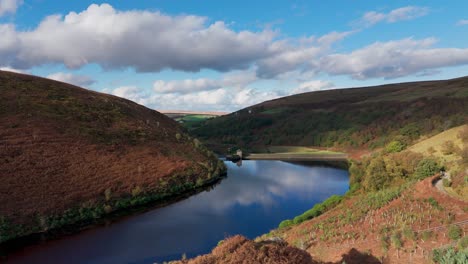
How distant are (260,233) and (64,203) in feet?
85.1

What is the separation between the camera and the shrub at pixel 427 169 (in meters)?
36.0

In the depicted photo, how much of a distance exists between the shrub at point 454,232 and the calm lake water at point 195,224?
70.3 feet

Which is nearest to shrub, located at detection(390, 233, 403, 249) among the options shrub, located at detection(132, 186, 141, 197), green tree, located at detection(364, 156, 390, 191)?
green tree, located at detection(364, 156, 390, 191)

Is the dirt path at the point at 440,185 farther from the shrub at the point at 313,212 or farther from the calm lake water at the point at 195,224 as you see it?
the calm lake water at the point at 195,224

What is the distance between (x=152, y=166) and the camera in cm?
6106

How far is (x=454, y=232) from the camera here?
A: 20.1 meters

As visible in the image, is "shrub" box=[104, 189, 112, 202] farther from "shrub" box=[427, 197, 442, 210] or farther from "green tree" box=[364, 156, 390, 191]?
"shrub" box=[427, 197, 442, 210]

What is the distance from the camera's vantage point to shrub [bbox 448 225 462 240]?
20.0 m

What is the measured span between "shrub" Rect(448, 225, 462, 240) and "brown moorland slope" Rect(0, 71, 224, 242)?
131ft

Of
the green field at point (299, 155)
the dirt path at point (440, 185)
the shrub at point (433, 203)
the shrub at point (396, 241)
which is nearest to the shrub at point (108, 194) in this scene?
the shrub at point (396, 241)

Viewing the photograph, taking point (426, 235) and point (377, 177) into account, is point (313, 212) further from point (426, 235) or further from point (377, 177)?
point (426, 235)

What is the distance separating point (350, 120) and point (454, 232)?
369ft

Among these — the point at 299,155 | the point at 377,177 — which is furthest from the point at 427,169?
the point at 299,155

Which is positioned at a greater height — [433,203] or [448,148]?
[448,148]
